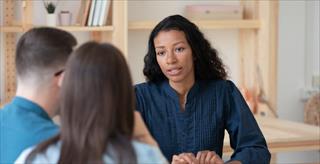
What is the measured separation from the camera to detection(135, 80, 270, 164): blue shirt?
7.25ft

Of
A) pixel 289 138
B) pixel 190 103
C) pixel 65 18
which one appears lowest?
pixel 289 138

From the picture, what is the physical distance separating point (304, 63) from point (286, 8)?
1.40ft

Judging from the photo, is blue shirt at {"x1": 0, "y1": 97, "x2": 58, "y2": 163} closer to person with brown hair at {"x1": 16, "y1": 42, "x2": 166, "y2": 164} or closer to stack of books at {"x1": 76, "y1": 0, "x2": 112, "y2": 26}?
person with brown hair at {"x1": 16, "y1": 42, "x2": 166, "y2": 164}

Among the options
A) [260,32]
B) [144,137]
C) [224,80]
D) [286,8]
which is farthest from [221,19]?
[144,137]

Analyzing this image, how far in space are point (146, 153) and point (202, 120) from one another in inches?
39.2

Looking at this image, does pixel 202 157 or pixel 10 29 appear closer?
pixel 202 157

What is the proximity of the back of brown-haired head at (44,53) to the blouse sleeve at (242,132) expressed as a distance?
90 centimetres

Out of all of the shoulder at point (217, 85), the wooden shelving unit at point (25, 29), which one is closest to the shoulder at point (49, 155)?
the shoulder at point (217, 85)

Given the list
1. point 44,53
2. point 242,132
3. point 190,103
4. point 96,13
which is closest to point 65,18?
point 96,13

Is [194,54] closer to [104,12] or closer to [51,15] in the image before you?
[104,12]

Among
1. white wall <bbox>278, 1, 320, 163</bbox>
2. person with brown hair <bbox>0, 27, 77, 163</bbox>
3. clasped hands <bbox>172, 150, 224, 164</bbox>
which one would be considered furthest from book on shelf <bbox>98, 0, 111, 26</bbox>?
person with brown hair <bbox>0, 27, 77, 163</bbox>

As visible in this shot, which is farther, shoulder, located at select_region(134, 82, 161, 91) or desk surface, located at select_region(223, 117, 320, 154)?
desk surface, located at select_region(223, 117, 320, 154)

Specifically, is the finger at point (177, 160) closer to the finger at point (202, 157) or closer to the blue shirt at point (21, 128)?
the finger at point (202, 157)

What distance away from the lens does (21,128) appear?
135cm
